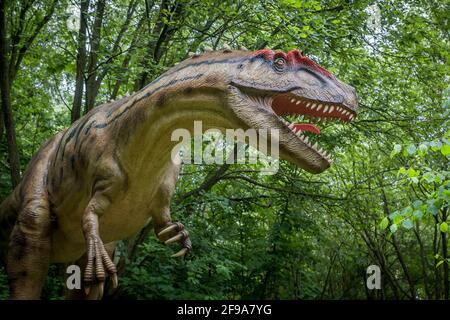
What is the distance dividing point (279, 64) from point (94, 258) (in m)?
1.31

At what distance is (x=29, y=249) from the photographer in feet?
12.0

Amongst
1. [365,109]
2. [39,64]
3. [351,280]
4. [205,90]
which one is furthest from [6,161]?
[351,280]

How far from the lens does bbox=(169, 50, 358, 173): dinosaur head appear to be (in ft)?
9.42

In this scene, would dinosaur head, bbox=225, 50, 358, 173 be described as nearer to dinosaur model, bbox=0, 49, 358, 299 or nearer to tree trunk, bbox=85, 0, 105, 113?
dinosaur model, bbox=0, 49, 358, 299

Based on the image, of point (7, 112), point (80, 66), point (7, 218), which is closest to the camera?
point (7, 218)

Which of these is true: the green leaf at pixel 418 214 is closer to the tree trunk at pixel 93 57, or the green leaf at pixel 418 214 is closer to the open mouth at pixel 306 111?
the open mouth at pixel 306 111

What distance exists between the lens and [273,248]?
10.6 m

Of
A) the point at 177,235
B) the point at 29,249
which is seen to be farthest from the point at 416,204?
the point at 29,249

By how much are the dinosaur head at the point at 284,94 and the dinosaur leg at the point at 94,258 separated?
89 centimetres

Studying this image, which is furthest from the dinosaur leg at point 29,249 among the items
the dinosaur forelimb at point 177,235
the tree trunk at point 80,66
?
the tree trunk at point 80,66

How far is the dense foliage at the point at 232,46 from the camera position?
629 centimetres

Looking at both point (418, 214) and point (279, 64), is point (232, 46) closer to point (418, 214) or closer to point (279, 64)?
point (418, 214)

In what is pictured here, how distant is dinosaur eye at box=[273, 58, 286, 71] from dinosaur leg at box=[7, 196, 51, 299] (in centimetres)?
168
